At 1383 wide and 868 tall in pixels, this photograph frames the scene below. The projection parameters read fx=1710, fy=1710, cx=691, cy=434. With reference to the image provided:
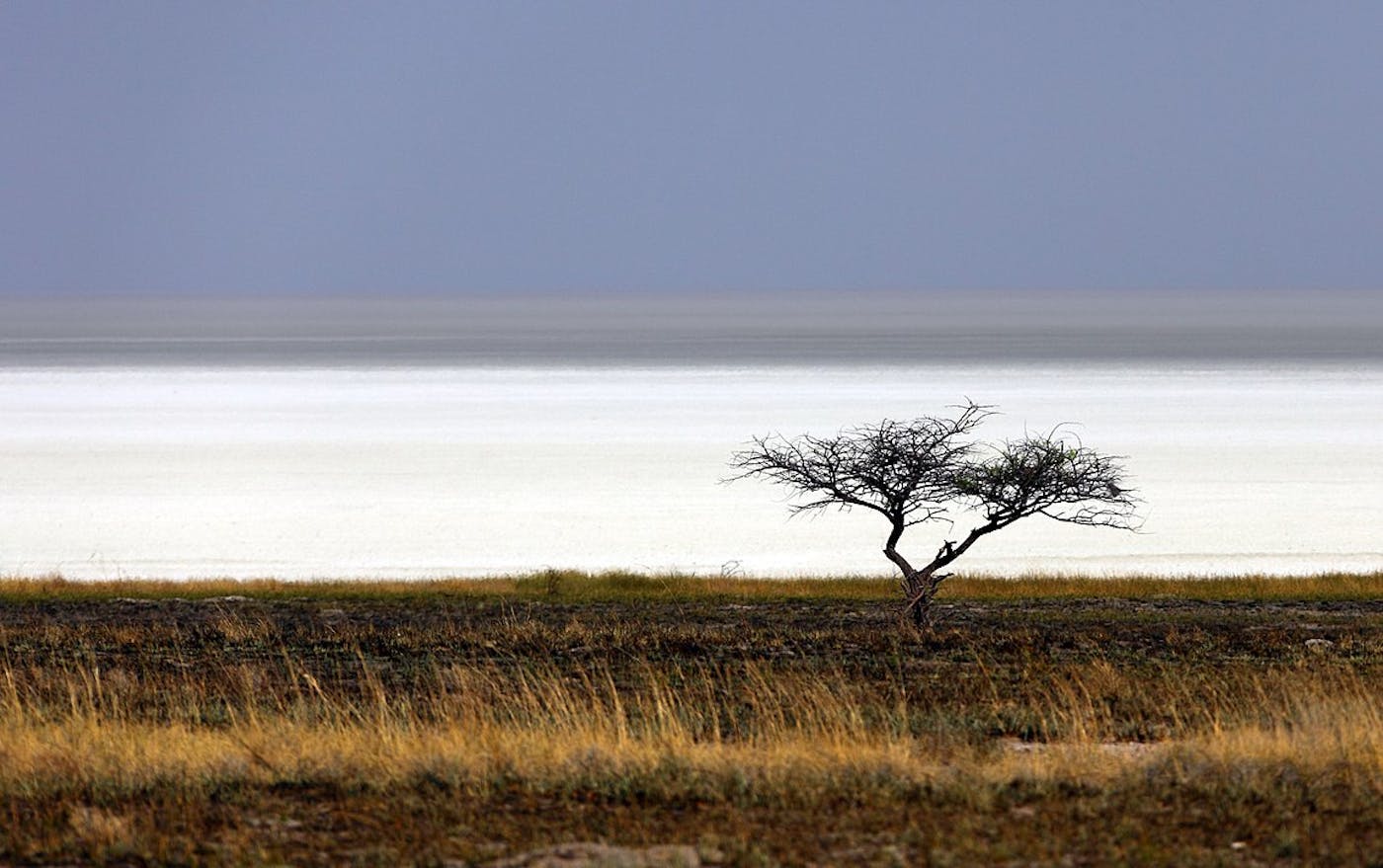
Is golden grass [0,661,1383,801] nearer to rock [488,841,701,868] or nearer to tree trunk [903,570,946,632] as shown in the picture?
rock [488,841,701,868]

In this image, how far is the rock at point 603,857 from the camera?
7.87 m

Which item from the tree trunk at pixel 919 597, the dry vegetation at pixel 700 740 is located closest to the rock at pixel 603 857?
the dry vegetation at pixel 700 740

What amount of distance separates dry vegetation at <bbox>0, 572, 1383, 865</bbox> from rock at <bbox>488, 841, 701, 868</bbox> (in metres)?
0.21

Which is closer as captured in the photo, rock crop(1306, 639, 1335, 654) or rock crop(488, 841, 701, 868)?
rock crop(488, 841, 701, 868)

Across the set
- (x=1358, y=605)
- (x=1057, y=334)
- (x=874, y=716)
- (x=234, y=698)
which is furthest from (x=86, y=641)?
(x=1057, y=334)

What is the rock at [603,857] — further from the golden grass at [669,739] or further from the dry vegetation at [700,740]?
the golden grass at [669,739]

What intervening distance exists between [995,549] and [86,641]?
22764 millimetres

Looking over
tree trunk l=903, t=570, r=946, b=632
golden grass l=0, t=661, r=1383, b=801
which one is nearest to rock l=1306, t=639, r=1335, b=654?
golden grass l=0, t=661, r=1383, b=801

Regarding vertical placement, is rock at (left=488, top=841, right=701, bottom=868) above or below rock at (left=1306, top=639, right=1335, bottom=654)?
below

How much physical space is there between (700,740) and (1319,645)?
29.0ft

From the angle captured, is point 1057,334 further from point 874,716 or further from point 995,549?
point 874,716

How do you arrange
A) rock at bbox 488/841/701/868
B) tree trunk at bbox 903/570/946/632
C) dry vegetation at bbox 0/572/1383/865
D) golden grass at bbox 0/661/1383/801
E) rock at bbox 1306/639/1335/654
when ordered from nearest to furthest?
rock at bbox 488/841/701/868 → dry vegetation at bbox 0/572/1383/865 → golden grass at bbox 0/661/1383/801 → rock at bbox 1306/639/1335/654 → tree trunk at bbox 903/570/946/632

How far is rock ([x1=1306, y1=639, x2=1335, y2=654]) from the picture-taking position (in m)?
17.2

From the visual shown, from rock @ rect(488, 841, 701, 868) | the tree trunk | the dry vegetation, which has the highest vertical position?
the tree trunk
